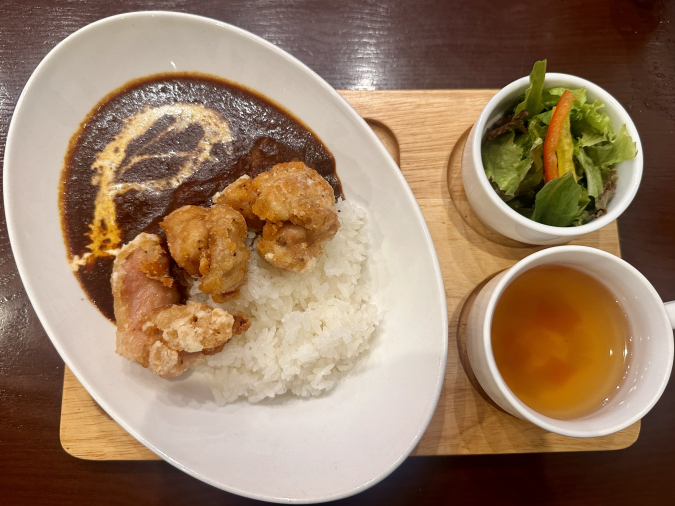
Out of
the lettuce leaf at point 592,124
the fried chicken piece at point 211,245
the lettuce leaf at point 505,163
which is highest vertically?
the lettuce leaf at point 592,124

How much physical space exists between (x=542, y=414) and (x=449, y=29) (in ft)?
7.26

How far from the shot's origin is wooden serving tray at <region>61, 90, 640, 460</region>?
1.74 metres

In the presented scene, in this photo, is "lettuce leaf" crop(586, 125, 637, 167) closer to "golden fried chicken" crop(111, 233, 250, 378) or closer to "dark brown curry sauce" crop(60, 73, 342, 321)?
"dark brown curry sauce" crop(60, 73, 342, 321)

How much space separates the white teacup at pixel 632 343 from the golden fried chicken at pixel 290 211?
29.0 inches

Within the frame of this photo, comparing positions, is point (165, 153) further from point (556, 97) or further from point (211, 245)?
point (556, 97)

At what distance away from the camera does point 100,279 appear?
1822 millimetres

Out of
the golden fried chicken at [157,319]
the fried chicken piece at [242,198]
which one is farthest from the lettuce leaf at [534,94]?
the golden fried chicken at [157,319]

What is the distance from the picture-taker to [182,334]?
1.53m

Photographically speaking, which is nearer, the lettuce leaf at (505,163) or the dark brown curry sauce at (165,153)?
the lettuce leaf at (505,163)

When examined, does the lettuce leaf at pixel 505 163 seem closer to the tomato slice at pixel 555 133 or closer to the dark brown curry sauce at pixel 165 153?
the tomato slice at pixel 555 133

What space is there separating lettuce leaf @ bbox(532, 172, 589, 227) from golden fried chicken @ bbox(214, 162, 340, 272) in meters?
0.88

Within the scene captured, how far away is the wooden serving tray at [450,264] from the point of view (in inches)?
68.7

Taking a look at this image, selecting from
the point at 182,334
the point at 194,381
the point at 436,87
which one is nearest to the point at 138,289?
the point at 182,334

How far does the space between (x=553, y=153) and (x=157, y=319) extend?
1.81 m
